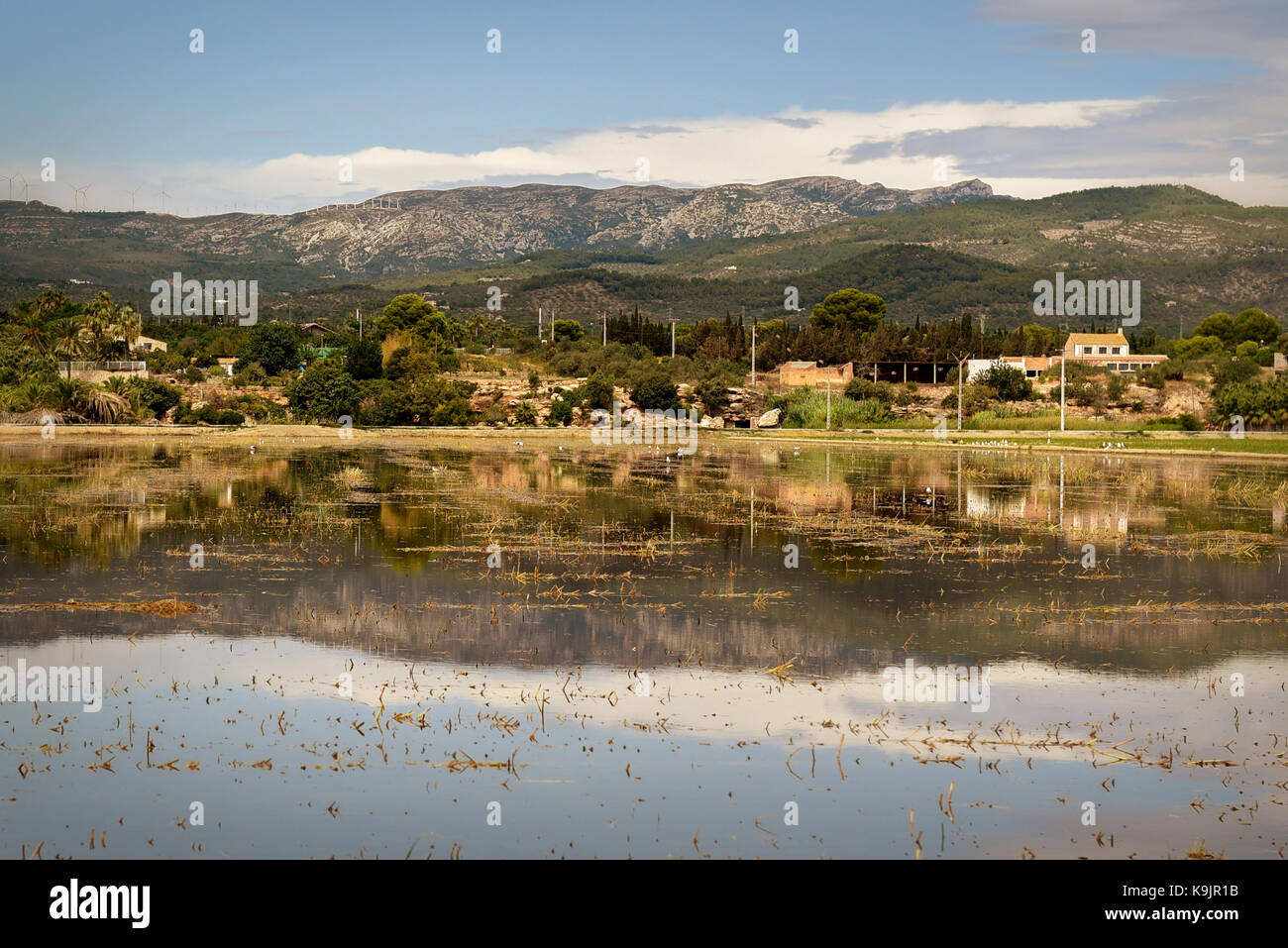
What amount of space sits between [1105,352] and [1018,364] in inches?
771

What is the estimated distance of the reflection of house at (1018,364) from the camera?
99.3 metres

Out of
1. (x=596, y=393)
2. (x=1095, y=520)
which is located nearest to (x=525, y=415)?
(x=596, y=393)

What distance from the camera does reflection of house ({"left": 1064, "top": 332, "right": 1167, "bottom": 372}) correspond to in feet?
365

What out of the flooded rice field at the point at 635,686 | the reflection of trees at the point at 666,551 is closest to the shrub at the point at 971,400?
the reflection of trees at the point at 666,551

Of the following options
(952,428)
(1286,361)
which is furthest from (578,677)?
(1286,361)

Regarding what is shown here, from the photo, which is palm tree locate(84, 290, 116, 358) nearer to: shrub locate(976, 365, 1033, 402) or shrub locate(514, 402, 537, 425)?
shrub locate(514, 402, 537, 425)

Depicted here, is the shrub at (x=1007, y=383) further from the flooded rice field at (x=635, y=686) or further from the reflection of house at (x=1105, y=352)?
the flooded rice field at (x=635, y=686)

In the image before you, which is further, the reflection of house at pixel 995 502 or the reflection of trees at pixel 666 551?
the reflection of house at pixel 995 502

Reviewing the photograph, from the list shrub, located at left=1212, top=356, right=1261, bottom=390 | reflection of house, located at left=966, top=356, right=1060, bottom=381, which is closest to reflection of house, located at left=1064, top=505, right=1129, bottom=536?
reflection of house, located at left=966, top=356, right=1060, bottom=381

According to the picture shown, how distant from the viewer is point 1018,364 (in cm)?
10488

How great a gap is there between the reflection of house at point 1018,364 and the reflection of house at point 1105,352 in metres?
4.39

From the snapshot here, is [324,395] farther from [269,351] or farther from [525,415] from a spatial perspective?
[269,351]

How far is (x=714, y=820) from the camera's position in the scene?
9.27 metres

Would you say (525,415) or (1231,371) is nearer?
A: (525,415)
